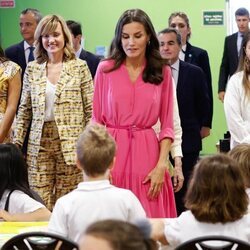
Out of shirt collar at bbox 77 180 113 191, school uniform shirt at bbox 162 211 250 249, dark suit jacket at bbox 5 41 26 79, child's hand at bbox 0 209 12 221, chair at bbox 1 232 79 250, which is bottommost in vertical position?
child's hand at bbox 0 209 12 221

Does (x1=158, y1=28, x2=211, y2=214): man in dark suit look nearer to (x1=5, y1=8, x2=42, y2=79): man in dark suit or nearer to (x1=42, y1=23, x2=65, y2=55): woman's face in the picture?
(x1=42, y1=23, x2=65, y2=55): woman's face

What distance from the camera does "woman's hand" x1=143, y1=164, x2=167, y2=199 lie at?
347 cm

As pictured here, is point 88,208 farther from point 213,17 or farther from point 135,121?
point 213,17

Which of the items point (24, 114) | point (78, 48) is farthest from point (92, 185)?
point (78, 48)

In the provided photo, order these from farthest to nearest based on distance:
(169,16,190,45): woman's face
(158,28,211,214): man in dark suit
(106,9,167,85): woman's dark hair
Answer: (169,16,190,45): woman's face < (158,28,211,214): man in dark suit < (106,9,167,85): woman's dark hair

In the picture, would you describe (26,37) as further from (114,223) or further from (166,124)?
(114,223)

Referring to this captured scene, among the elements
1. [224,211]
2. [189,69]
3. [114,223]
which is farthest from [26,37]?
[114,223]

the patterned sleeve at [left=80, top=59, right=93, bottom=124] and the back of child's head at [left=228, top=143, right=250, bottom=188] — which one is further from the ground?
the patterned sleeve at [left=80, top=59, right=93, bottom=124]

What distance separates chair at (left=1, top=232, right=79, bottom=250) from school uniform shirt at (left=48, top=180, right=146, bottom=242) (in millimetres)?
242

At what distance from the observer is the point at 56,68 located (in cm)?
435

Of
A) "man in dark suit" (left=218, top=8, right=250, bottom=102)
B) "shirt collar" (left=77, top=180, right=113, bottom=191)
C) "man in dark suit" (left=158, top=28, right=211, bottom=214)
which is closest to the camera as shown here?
"shirt collar" (left=77, top=180, right=113, bottom=191)

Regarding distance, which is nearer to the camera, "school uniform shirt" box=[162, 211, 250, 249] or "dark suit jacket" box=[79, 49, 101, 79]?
"school uniform shirt" box=[162, 211, 250, 249]

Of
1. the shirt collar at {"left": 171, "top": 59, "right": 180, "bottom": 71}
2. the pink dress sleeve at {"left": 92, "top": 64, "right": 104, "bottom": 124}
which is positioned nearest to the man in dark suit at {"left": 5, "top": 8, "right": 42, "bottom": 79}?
the shirt collar at {"left": 171, "top": 59, "right": 180, "bottom": 71}

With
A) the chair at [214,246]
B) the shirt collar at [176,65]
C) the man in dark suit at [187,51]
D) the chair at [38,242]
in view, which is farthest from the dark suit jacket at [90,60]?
the chair at [214,246]
